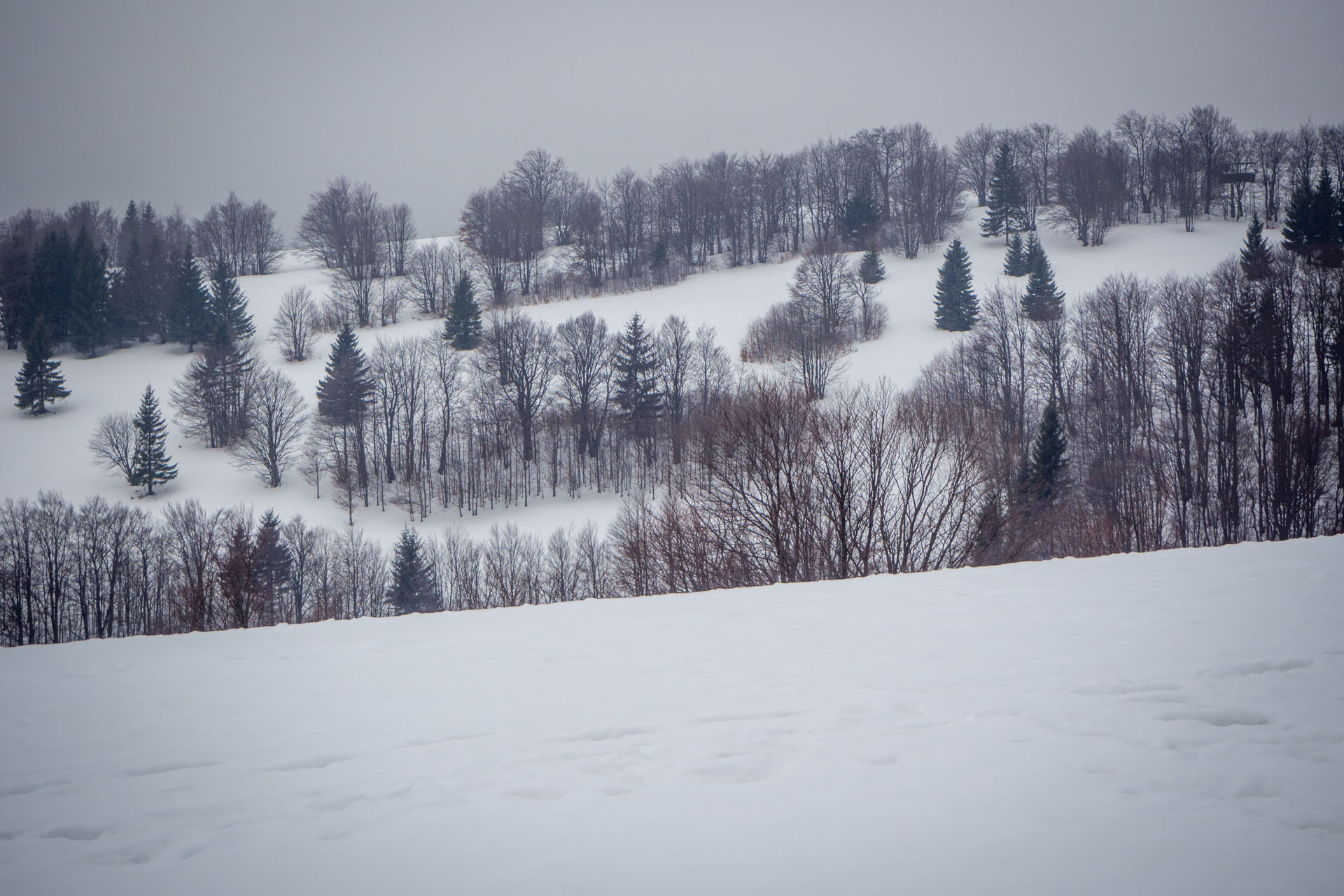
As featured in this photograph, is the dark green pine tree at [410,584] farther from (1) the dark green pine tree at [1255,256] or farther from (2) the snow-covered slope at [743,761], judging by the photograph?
(1) the dark green pine tree at [1255,256]

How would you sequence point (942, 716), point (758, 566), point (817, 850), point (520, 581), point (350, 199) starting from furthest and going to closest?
point (350, 199), point (520, 581), point (758, 566), point (942, 716), point (817, 850)

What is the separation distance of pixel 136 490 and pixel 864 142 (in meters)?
85.0

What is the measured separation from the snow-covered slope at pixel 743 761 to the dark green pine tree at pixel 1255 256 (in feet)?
161

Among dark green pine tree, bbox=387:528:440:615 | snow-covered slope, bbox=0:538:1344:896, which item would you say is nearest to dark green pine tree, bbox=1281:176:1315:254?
snow-covered slope, bbox=0:538:1344:896

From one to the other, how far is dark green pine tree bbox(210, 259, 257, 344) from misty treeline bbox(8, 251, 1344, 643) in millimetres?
24721

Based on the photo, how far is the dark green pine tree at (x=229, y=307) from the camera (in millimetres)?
64000

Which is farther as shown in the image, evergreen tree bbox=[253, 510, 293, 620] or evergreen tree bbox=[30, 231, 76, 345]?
evergreen tree bbox=[30, 231, 76, 345]

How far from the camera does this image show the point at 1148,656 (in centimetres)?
568

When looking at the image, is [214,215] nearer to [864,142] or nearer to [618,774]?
[864,142]

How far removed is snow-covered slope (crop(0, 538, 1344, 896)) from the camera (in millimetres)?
3303

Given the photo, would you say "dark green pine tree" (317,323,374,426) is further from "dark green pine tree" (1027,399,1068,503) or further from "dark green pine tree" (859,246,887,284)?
"dark green pine tree" (859,246,887,284)

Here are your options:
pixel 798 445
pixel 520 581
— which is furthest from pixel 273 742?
pixel 520 581

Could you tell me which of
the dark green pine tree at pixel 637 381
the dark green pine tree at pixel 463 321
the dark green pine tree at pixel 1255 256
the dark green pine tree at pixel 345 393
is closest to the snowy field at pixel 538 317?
the dark green pine tree at pixel 1255 256

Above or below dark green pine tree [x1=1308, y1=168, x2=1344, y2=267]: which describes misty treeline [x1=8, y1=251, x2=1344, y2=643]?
below
